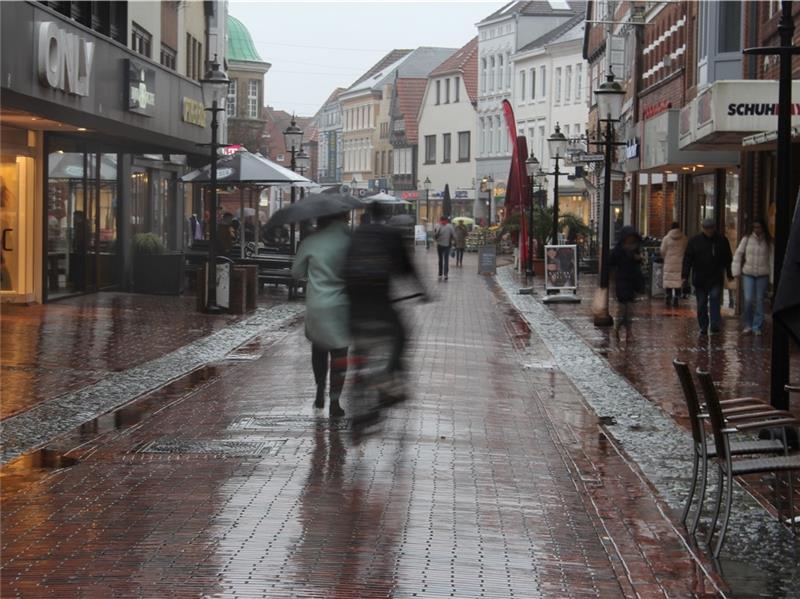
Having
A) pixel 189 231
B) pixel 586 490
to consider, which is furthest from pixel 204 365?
pixel 189 231

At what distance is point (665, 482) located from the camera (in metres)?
9.39

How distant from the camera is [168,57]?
1469 inches

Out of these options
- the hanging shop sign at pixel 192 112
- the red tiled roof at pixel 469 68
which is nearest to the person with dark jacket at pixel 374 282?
the hanging shop sign at pixel 192 112

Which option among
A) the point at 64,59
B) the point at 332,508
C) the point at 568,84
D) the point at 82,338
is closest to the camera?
the point at 332,508

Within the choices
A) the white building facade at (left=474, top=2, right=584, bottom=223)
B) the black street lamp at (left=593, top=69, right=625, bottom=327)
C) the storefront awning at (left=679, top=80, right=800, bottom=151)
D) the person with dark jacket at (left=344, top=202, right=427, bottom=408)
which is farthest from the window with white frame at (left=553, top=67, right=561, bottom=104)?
the person with dark jacket at (left=344, top=202, right=427, bottom=408)

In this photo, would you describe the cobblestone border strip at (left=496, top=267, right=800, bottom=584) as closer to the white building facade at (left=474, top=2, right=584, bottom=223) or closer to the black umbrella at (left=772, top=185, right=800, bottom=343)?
the black umbrella at (left=772, top=185, right=800, bottom=343)

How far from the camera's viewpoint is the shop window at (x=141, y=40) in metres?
31.8

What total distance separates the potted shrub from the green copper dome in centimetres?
6626

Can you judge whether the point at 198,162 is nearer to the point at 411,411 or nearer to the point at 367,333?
the point at 411,411

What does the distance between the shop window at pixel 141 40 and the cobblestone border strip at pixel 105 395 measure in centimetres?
1283

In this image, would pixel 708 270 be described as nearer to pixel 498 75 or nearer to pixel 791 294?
pixel 791 294

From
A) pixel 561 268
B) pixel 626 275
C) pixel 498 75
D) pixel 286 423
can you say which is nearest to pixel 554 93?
pixel 498 75

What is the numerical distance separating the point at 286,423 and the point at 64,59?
1018cm

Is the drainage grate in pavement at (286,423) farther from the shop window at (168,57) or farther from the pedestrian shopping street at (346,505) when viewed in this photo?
the shop window at (168,57)
